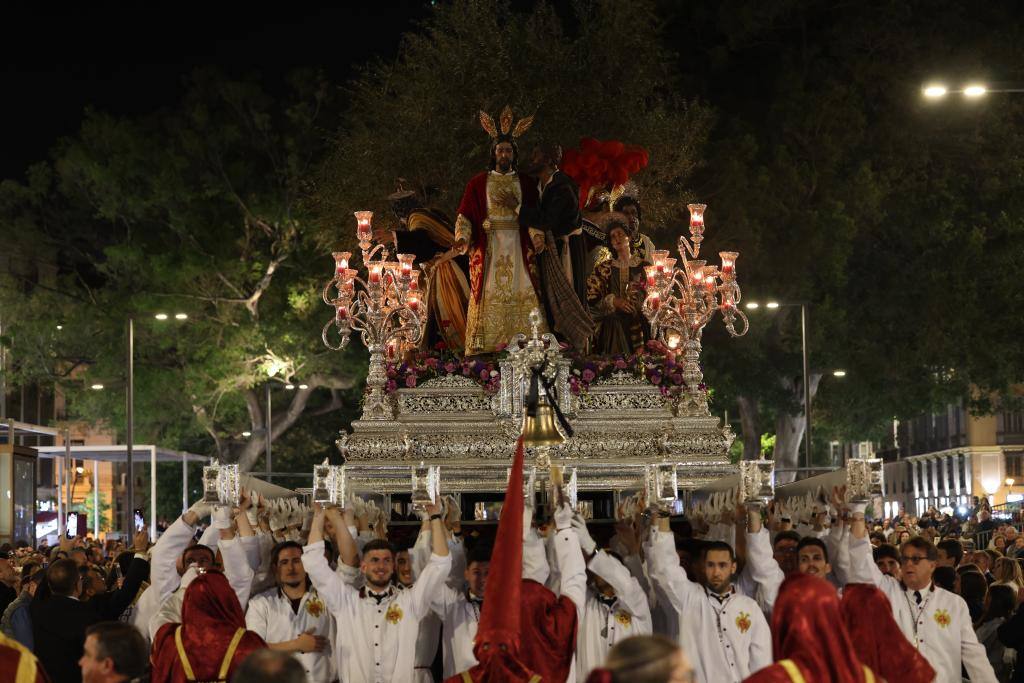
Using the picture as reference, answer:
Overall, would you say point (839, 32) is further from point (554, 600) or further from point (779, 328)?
point (554, 600)

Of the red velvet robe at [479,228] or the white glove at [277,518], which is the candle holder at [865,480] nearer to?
the white glove at [277,518]

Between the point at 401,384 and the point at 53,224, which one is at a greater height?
the point at 53,224

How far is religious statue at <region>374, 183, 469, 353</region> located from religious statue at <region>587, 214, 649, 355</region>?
5.08 ft

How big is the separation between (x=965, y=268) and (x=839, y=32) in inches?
230

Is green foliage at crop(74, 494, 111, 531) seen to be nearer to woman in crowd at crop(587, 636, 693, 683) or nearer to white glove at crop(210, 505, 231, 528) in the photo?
white glove at crop(210, 505, 231, 528)

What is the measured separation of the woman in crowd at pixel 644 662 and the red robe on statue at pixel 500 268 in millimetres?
13213

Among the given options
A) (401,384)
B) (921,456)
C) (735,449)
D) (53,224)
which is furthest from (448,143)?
(921,456)

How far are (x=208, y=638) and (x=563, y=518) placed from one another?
2.53m

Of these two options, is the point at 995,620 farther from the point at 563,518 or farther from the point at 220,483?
the point at 220,483

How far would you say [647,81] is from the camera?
90.5 feet

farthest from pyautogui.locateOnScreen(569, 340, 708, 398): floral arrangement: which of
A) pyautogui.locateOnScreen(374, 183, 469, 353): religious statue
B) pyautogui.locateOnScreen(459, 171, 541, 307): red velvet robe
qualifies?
pyautogui.locateOnScreen(374, 183, 469, 353): religious statue

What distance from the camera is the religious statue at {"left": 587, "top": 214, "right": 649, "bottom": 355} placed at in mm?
19906

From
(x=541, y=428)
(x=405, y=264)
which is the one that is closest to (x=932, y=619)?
(x=541, y=428)

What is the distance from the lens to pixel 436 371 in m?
18.5
